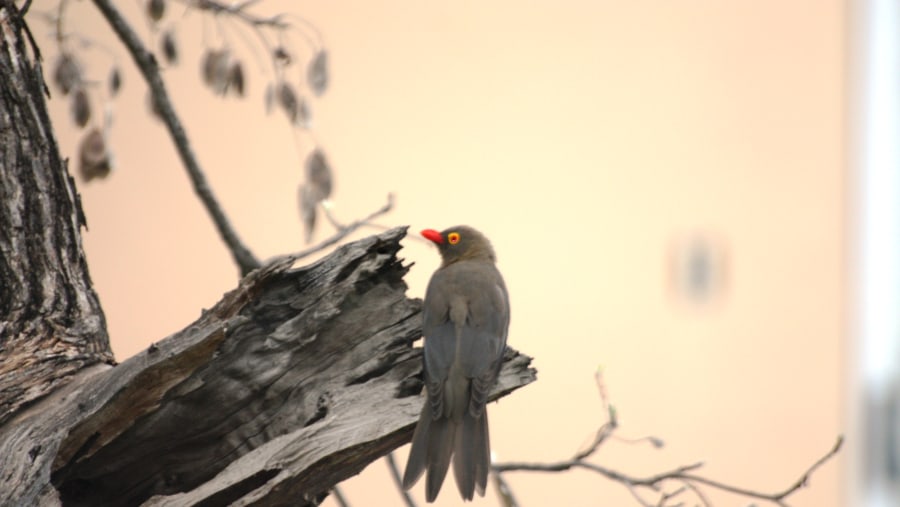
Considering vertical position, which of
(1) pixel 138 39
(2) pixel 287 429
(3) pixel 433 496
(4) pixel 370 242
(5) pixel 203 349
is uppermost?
(1) pixel 138 39

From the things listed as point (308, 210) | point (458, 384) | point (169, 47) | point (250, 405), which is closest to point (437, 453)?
point (458, 384)

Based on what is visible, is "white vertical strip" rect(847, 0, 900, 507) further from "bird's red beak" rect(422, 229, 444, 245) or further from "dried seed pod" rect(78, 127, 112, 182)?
"dried seed pod" rect(78, 127, 112, 182)

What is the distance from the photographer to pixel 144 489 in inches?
142

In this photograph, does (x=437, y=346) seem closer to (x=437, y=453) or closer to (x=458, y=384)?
(x=458, y=384)

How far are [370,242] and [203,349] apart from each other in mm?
651

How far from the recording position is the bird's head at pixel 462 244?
208 inches

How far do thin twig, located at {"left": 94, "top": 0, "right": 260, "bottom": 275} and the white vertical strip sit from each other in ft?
17.5

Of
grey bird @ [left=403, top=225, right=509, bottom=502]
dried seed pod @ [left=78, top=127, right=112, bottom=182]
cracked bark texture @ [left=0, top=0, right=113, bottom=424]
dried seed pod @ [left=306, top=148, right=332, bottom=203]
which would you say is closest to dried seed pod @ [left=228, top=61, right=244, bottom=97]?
dried seed pod @ [left=306, top=148, right=332, bottom=203]

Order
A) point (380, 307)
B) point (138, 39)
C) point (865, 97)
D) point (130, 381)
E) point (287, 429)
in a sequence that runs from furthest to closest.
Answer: point (865, 97) → point (138, 39) → point (380, 307) → point (287, 429) → point (130, 381)

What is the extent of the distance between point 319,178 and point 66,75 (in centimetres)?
103

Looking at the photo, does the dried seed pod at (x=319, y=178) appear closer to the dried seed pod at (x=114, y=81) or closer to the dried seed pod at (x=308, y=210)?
the dried seed pod at (x=308, y=210)

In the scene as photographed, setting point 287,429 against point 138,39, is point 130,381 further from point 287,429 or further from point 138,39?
point 138,39

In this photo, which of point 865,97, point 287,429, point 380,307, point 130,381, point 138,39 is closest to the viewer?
point 130,381

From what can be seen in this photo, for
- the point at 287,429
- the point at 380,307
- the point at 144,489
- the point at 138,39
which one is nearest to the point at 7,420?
the point at 144,489
